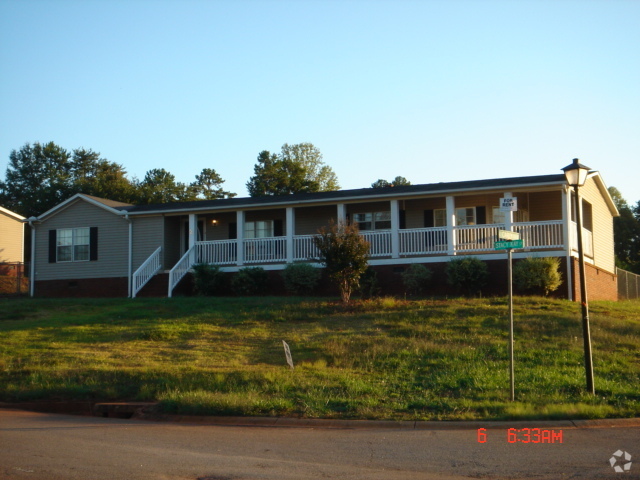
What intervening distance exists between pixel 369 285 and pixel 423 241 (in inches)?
94.5

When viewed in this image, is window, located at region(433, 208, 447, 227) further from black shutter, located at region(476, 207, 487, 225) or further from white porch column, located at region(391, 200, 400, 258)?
white porch column, located at region(391, 200, 400, 258)

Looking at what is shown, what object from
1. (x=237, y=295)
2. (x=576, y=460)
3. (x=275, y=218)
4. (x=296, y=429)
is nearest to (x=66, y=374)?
(x=296, y=429)

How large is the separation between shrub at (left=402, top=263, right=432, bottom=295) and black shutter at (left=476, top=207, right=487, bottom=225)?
371cm

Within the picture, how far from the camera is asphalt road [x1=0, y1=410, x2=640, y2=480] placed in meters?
7.96

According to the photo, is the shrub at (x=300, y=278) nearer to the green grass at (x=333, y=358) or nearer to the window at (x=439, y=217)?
the green grass at (x=333, y=358)

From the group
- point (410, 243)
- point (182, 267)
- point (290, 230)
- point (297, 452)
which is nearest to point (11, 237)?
point (182, 267)

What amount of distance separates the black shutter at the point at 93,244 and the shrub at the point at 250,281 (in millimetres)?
6485

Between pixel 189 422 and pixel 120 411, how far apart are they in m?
1.57

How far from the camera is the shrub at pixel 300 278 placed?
979 inches

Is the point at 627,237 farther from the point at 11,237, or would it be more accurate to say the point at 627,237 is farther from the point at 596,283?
the point at 11,237

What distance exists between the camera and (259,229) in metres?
29.7

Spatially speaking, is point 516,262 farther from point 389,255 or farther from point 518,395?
point 518,395

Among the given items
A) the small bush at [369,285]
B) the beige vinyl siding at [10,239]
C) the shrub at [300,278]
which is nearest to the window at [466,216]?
the small bush at [369,285]

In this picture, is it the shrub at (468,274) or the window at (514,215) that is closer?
the shrub at (468,274)
